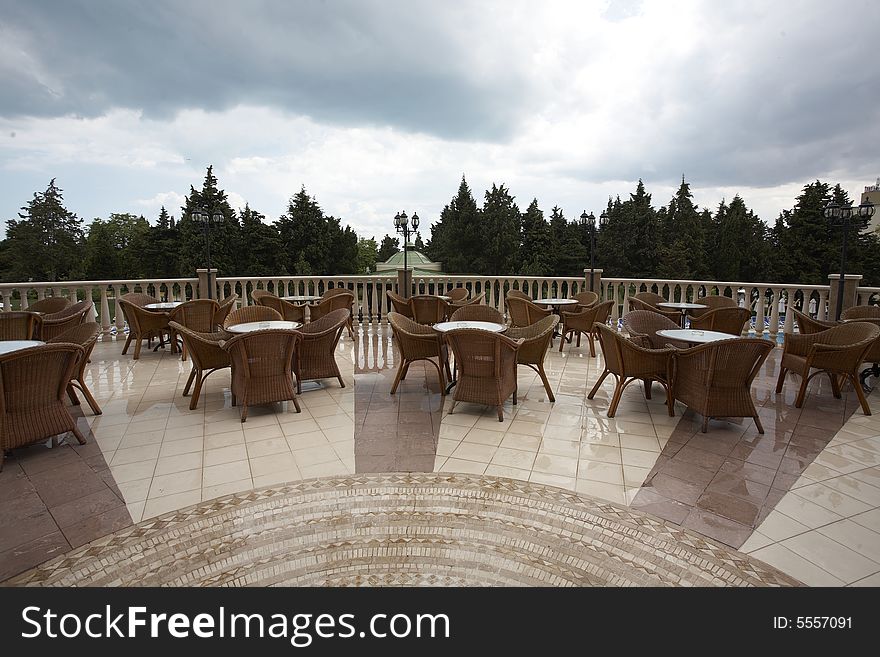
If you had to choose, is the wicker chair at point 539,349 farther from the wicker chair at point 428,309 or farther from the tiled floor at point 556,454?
the wicker chair at point 428,309

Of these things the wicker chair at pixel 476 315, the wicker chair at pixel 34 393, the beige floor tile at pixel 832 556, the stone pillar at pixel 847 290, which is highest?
the stone pillar at pixel 847 290

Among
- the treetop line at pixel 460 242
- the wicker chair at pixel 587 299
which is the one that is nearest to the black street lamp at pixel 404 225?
the wicker chair at pixel 587 299

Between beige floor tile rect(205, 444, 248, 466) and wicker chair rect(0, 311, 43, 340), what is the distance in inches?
121

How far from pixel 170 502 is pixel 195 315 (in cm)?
448

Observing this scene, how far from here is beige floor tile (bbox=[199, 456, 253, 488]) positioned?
296cm

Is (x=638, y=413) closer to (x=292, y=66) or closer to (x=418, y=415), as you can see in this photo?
(x=418, y=415)

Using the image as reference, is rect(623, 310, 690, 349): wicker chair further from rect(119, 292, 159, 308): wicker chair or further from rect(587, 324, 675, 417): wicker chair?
rect(119, 292, 159, 308): wicker chair

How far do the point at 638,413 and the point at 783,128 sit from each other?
646 centimetres

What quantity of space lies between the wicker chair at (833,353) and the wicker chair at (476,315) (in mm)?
2891

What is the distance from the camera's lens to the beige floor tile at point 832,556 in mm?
2062

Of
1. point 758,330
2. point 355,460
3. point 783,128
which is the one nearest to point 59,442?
point 355,460

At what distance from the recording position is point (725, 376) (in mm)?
3691

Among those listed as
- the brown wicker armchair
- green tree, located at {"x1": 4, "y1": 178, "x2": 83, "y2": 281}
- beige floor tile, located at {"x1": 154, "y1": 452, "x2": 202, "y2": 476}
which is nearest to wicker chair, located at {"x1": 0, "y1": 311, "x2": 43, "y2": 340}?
beige floor tile, located at {"x1": 154, "y1": 452, "x2": 202, "y2": 476}

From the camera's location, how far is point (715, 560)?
2152 millimetres
